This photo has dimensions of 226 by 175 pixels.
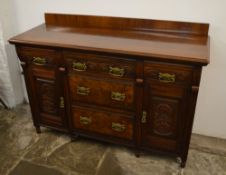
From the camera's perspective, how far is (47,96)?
2.00m

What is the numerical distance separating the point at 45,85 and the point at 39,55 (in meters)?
0.24

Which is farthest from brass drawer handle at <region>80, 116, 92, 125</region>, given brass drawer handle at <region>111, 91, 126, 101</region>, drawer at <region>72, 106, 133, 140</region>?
brass drawer handle at <region>111, 91, 126, 101</region>

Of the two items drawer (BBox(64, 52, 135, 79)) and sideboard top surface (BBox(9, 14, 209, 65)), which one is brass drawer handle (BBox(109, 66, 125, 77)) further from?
sideboard top surface (BBox(9, 14, 209, 65))

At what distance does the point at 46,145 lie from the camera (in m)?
2.11

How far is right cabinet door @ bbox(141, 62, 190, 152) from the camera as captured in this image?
1.59 meters

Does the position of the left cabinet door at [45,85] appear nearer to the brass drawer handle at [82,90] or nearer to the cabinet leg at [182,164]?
the brass drawer handle at [82,90]

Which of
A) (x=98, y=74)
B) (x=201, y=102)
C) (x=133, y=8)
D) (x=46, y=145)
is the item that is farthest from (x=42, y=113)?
(x=201, y=102)

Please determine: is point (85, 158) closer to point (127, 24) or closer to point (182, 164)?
point (182, 164)

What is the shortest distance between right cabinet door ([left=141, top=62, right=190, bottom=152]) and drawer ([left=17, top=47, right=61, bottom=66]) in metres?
0.63

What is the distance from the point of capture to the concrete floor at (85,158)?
6.15 feet

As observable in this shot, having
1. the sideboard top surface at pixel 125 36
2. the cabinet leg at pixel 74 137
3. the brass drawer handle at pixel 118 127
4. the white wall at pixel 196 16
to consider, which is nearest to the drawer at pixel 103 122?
the brass drawer handle at pixel 118 127

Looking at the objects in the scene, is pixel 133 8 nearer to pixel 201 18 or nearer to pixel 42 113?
pixel 201 18

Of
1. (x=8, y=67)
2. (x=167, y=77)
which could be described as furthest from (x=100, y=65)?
(x=8, y=67)

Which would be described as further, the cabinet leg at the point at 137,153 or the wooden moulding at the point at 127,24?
the cabinet leg at the point at 137,153
